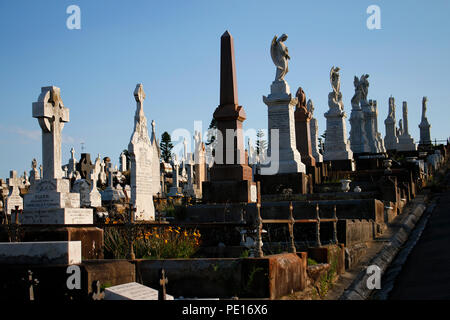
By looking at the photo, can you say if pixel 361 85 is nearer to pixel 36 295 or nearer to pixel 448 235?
pixel 448 235

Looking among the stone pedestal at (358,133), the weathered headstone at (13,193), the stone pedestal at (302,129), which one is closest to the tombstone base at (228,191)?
the stone pedestal at (302,129)

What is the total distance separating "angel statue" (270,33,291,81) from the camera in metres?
21.5

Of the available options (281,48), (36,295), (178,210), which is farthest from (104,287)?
(281,48)

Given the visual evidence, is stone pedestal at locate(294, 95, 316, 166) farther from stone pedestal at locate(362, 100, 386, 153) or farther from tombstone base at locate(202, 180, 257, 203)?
stone pedestal at locate(362, 100, 386, 153)

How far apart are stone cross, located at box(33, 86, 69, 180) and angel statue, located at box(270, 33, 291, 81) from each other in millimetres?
12885

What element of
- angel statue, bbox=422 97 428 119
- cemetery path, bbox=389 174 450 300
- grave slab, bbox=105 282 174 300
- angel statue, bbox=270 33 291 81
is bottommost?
cemetery path, bbox=389 174 450 300

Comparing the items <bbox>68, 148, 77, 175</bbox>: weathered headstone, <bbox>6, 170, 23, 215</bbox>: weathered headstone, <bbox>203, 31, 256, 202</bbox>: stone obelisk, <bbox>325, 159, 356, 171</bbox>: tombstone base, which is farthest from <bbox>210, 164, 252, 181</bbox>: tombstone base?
<bbox>68, 148, 77, 175</bbox>: weathered headstone

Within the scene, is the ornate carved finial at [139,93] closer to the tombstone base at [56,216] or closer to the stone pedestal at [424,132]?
the tombstone base at [56,216]

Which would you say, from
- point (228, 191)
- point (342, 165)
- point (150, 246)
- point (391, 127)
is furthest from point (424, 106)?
point (150, 246)

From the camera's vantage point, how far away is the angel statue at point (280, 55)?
21516 mm

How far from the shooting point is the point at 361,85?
133ft

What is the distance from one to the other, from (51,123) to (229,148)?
22.9 feet

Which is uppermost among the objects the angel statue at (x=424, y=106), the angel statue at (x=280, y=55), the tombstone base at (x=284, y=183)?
the angel statue at (x=424, y=106)

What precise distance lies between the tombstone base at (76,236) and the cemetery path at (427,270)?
4250mm
